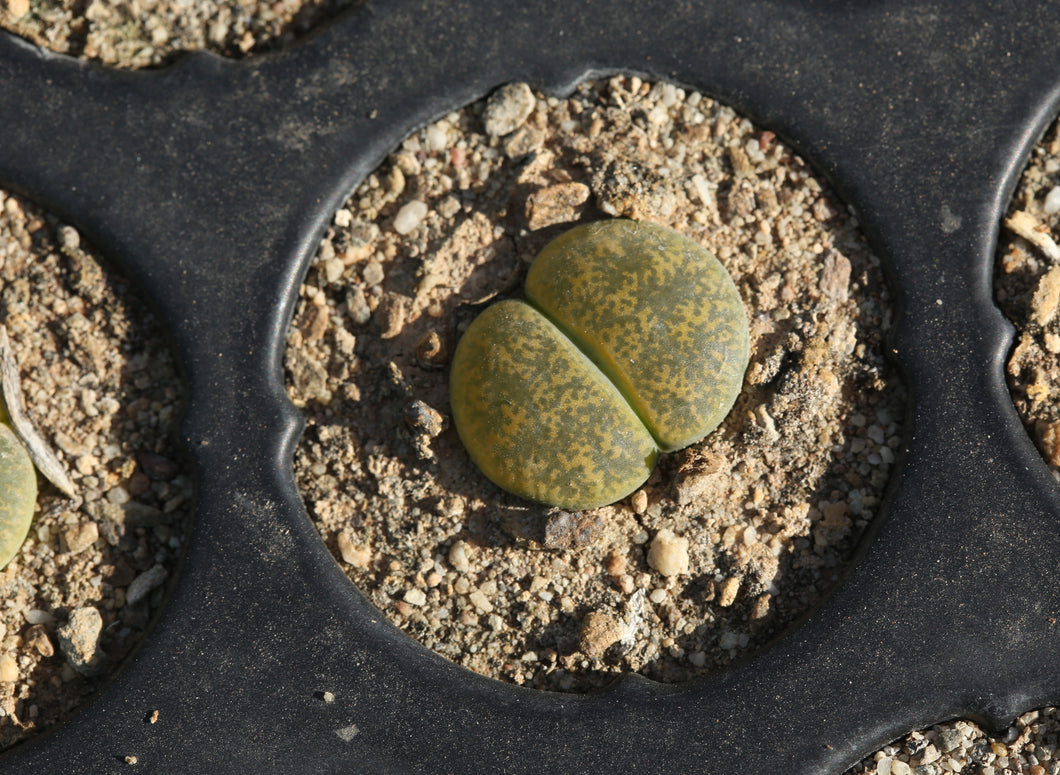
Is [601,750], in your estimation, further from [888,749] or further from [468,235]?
[468,235]

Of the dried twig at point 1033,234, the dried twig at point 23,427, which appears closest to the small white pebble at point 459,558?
the dried twig at point 23,427

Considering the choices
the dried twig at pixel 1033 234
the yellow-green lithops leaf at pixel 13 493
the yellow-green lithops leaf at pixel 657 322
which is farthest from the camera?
the dried twig at pixel 1033 234

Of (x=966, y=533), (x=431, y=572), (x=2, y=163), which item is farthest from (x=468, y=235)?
(x=966, y=533)

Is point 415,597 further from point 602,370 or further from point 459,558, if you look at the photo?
point 602,370

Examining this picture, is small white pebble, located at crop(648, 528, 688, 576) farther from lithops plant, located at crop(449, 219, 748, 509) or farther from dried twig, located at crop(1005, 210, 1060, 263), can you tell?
dried twig, located at crop(1005, 210, 1060, 263)

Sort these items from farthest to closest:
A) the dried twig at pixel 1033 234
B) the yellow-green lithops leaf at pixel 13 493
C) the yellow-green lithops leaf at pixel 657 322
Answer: the dried twig at pixel 1033 234, the yellow-green lithops leaf at pixel 13 493, the yellow-green lithops leaf at pixel 657 322

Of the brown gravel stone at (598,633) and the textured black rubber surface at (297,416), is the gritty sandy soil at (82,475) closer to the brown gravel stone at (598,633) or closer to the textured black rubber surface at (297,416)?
the textured black rubber surface at (297,416)
